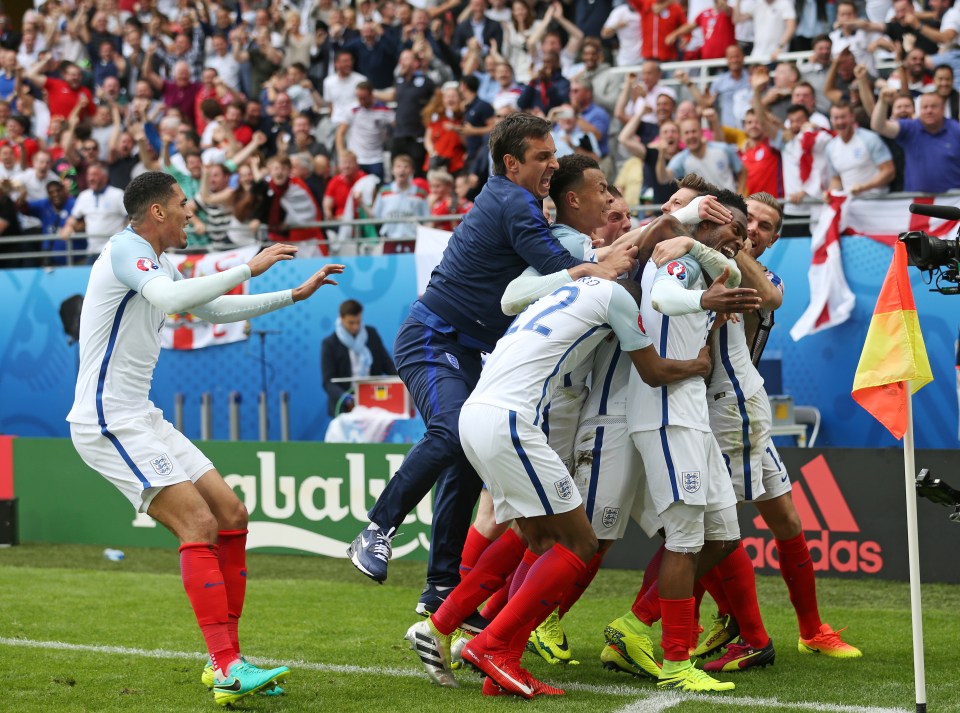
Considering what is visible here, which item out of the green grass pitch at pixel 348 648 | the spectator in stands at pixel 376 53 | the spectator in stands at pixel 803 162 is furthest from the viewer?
the spectator in stands at pixel 376 53

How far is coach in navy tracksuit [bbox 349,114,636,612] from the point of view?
5730 millimetres

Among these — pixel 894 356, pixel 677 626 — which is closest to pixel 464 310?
pixel 677 626

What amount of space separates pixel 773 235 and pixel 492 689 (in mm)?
2579

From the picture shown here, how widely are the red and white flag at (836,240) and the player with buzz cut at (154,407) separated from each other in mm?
7040

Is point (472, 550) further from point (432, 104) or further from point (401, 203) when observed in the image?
point (432, 104)

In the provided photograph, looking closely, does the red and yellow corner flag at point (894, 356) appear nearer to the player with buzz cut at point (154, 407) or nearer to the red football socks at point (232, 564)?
the player with buzz cut at point (154, 407)

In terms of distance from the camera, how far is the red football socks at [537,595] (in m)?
5.35

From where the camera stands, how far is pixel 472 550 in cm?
638

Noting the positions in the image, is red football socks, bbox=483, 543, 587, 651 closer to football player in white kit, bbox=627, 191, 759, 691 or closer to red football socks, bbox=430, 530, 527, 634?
red football socks, bbox=430, 530, 527, 634

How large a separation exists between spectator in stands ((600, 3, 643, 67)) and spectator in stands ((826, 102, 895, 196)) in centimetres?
389

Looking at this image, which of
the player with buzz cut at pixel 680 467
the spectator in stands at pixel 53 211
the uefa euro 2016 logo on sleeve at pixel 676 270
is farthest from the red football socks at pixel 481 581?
the spectator in stands at pixel 53 211

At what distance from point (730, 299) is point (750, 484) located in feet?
4.24

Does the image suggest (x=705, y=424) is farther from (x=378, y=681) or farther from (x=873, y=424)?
(x=873, y=424)

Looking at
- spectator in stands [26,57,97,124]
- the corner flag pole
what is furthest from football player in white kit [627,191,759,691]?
spectator in stands [26,57,97,124]
